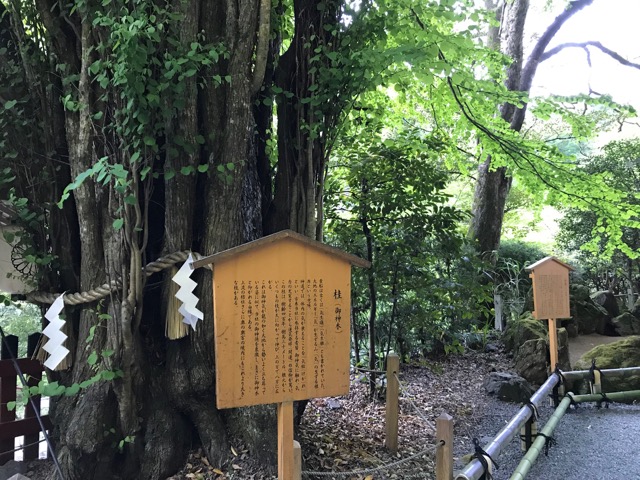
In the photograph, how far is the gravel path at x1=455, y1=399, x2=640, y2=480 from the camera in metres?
4.02

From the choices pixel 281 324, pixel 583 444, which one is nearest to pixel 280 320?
pixel 281 324

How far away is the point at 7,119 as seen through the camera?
3516 mm

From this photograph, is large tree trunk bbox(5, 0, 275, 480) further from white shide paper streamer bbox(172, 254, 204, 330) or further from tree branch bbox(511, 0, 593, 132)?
tree branch bbox(511, 0, 593, 132)

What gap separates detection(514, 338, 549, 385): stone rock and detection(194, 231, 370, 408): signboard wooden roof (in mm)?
5191

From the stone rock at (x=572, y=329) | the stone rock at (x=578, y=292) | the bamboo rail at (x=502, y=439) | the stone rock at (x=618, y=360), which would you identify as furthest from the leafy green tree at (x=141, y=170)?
the stone rock at (x=578, y=292)

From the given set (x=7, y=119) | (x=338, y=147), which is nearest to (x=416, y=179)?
(x=338, y=147)

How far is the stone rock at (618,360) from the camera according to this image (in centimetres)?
609

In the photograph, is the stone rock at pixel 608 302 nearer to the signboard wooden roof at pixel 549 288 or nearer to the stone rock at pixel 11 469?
the signboard wooden roof at pixel 549 288

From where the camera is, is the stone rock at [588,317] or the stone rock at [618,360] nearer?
the stone rock at [618,360]

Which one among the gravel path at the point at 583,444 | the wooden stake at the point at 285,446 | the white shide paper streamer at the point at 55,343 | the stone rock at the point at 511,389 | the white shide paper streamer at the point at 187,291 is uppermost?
the white shide paper streamer at the point at 187,291

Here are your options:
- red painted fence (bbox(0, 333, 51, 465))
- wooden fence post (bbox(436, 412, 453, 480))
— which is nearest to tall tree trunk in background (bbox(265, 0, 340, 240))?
wooden fence post (bbox(436, 412, 453, 480))

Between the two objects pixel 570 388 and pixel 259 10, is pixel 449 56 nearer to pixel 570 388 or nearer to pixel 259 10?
pixel 259 10

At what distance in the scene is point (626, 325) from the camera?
9.80 meters

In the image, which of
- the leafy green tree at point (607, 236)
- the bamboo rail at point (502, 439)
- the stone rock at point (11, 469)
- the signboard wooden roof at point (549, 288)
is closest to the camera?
the bamboo rail at point (502, 439)
